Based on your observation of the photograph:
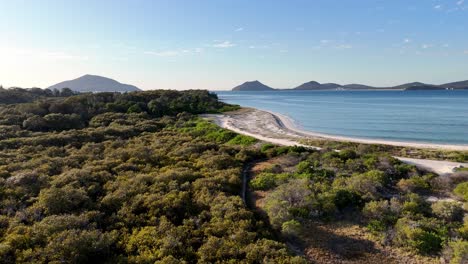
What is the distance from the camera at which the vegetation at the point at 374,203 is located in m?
10.7

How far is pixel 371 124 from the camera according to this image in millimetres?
50969

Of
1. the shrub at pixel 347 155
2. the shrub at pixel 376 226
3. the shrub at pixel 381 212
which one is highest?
the shrub at pixel 347 155

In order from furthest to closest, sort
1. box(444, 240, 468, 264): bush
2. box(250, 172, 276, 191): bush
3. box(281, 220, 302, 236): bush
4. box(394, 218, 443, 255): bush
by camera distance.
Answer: box(250, 172, 276, 191): bush, box(281, 220, 302, 236): bush, box(394, 218, 443, 255): bush, box(444, 240, 468, 264): bush

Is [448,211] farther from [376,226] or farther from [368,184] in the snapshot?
[368,184]

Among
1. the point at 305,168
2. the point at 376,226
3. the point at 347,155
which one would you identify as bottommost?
the point at 376,226

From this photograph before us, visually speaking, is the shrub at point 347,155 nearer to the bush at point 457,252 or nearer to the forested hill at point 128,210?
the forested hill at point 128,210

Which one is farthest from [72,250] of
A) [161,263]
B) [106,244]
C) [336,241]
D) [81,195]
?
[336,241]

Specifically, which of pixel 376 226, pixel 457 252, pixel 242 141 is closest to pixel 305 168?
pixel 376 226

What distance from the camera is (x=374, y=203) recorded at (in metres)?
12.9

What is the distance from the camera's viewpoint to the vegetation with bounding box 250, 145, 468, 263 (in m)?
10.7

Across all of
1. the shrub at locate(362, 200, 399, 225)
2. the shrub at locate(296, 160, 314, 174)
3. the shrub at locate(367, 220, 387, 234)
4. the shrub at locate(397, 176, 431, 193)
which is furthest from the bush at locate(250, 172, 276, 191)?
the shrub at locate(397, 176, 431, 193)

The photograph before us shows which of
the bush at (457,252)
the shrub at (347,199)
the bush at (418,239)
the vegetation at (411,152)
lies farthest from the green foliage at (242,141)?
the bush at (457,252)

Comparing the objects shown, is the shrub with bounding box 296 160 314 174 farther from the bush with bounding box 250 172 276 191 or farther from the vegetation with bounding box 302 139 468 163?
the vegetation with bounding box 302 139 468 163

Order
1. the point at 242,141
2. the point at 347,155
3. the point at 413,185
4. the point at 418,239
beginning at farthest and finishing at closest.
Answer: the point at 242,141 < the point at 347,155 < the point at 413,185 < the point at 418,239
